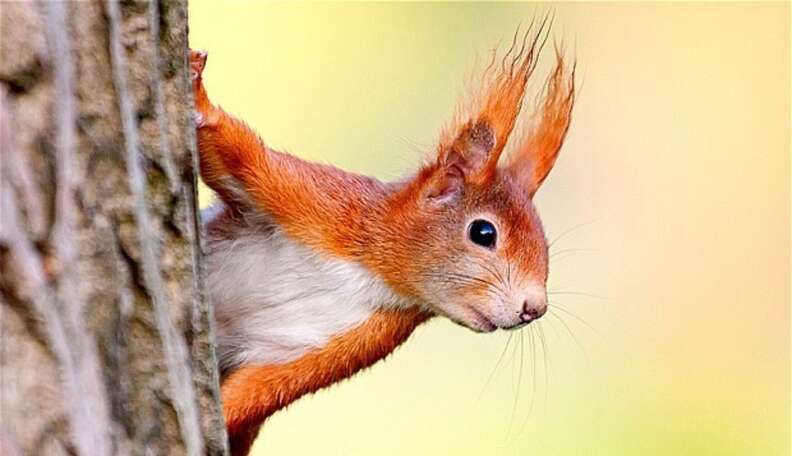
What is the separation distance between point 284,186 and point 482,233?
25 cm

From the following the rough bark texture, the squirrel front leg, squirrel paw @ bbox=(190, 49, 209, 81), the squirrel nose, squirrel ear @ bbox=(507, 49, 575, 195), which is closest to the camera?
the rough bark texture

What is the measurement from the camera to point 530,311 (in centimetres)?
162

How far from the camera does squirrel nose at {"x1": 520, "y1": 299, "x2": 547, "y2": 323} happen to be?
1.62 m

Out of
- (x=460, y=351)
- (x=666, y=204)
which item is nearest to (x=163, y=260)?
(x=460, y=351)

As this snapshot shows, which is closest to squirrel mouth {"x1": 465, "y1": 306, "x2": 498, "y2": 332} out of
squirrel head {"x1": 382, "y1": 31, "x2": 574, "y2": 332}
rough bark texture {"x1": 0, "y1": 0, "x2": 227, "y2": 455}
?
squirrel head {"x1": 382, "y1": 31, "x2": 574, "y2": 332}

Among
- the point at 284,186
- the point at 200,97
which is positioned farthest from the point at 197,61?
the point at 284,186

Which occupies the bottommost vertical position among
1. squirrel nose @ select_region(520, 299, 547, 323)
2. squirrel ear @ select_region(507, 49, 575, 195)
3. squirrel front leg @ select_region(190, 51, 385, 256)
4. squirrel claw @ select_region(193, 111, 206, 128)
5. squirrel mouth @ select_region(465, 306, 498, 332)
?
squirrel mouth @ select_region(465, 306, 498, 332)

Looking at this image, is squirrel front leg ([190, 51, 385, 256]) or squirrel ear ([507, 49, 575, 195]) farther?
squirrel ear ([507, 49, 575, 195])

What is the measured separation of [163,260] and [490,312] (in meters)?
0.62

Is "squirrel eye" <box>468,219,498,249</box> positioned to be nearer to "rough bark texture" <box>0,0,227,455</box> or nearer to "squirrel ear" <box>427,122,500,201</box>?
"squirrel ear" <box>427,122,500,201</box>

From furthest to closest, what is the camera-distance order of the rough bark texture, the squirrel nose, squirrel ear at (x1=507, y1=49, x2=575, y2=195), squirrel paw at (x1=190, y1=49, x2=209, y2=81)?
squirrel ear at (x1=507, y1=49, x2=575, y2=195) < the squirrel nose < squirrel paw at (x1=190, y1=49, x2=209, y2=81) < the rough bark texture

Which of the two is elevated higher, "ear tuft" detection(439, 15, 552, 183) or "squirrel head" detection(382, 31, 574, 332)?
"ear tuft" detection(439, 15, 552, 183)

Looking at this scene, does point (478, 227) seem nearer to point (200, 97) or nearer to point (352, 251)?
point (352, 251)

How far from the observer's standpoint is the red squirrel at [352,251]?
1537mm
